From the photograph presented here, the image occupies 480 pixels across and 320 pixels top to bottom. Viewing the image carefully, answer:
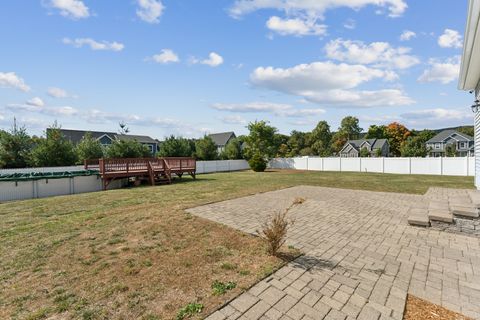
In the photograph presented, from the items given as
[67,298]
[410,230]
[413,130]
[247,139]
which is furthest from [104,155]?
[413,130]

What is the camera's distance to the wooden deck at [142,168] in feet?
39.6

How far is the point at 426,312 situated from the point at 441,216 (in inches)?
137

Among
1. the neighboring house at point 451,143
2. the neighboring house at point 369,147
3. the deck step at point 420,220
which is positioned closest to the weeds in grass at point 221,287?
the deck step at point 420,220

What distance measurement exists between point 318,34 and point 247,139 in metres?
18.0

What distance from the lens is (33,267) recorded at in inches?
126

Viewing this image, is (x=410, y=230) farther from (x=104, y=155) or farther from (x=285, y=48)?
(x=104, y=155)

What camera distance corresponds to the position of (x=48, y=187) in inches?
428

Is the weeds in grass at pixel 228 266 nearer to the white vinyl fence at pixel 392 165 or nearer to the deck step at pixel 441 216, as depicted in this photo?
the deck step at pixel 441 216

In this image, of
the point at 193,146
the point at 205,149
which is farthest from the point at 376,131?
the point at 205,149

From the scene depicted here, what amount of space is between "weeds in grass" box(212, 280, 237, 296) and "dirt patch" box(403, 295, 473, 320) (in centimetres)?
173

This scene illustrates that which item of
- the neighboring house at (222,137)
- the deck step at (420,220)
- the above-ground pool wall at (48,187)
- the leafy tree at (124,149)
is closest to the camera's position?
the deck step at (420,220)

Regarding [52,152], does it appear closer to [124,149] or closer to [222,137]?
[124,149]

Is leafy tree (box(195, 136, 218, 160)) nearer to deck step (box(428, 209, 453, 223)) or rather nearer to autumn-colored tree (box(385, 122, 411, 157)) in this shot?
deck step (box(428, 209, 453, 223))

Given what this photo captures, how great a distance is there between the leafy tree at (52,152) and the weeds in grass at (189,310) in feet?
57.7
